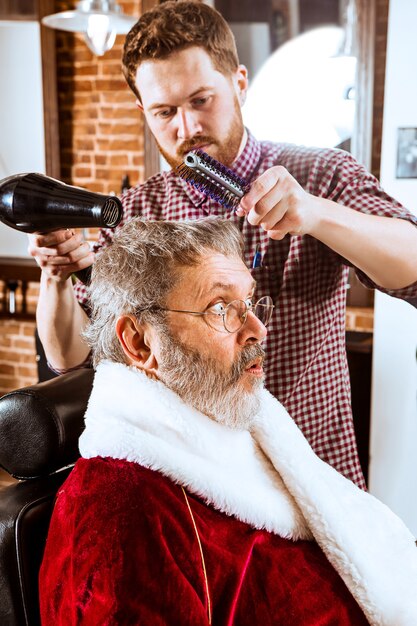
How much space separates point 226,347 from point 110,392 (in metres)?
0.26

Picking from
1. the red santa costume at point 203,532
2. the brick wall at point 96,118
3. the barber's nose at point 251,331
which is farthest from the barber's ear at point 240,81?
the brick wall at point 96,118

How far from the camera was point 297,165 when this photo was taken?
1.96 m

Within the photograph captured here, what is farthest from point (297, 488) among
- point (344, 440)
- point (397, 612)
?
point (344, 440)

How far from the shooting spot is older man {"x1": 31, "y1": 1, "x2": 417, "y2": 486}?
1636 millimetres

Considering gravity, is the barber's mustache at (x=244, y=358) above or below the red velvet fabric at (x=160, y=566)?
above

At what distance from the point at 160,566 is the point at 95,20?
304 cm

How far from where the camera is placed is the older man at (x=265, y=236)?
1.64 metres

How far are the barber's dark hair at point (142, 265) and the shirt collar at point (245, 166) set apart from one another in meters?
0.46

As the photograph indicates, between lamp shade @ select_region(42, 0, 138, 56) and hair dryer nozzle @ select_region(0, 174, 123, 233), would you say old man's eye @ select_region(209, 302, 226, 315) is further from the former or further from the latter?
lamp shade @ select_region(42, 0, 138, 56)

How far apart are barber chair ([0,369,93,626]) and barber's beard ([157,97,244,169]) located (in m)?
0.69

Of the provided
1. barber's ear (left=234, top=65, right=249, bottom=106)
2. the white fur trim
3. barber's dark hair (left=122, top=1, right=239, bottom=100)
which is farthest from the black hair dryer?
barber's ear (left=234, top=65, right=249, bottom=106)

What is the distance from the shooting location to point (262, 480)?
1478 millimetres

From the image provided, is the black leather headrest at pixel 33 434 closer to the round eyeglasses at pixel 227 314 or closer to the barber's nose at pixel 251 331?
the round eyeglasses at pixel 227 314

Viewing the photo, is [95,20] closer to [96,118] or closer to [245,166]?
[96,118]
